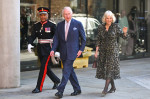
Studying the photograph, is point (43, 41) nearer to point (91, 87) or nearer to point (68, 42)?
point (68, 42)

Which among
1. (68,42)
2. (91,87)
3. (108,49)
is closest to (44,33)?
(68,42)

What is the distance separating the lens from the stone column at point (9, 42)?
834 centimetres

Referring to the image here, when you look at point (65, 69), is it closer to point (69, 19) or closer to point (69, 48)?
point (69, 48)

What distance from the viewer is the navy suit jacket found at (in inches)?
293

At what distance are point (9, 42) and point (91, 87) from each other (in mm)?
2169

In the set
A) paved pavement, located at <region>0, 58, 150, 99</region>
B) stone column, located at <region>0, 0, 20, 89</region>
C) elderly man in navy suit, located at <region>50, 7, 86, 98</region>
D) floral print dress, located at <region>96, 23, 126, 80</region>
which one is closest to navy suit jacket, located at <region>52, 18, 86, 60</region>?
elderly man in navy suit, located at <region>50, 7, 86, 98</region>

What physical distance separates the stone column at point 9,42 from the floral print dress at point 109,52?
2.02 m

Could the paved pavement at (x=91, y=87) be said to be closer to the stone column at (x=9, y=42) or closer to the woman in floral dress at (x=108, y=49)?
the stone column at (x=9, y=42)

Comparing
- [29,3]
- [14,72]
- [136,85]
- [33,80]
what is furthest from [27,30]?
[136,85]

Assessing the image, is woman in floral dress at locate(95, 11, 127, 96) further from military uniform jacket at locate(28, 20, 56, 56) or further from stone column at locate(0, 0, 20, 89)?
stone column at locate(0, 0, 20, 89)

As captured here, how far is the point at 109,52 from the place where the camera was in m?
7.71

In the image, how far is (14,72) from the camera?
8523 millimetres

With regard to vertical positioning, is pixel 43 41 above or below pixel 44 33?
below

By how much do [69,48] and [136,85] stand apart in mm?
2378
